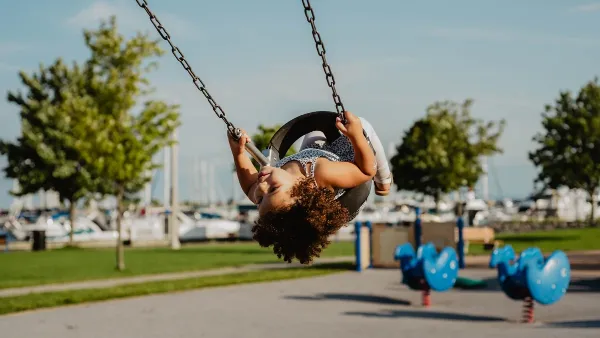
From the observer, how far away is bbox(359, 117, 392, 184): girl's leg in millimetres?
4363

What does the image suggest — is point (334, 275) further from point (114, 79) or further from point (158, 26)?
point (158, 26)

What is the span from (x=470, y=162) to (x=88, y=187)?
75.6 ft

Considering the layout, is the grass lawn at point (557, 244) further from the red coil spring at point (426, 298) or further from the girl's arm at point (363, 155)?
the girl's arm at point (363, 155)

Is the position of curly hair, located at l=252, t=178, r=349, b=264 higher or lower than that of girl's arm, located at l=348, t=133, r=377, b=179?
lower

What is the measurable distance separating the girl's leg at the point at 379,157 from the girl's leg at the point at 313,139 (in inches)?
12.6

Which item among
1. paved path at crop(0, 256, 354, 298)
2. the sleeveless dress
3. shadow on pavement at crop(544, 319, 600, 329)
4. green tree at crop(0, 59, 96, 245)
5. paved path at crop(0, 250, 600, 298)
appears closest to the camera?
the sleeveless dress

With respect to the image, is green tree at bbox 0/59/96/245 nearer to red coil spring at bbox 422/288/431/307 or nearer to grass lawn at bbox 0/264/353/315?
grass lawn at bbox 0/264/353/315

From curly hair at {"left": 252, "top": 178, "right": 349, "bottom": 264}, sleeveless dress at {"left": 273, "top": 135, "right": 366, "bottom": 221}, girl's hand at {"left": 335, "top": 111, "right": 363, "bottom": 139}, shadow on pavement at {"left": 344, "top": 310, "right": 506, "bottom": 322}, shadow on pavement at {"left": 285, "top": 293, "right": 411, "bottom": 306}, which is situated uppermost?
girl's hand at {"left": 335, "top": 111, "right": 363, "bottom": 139}

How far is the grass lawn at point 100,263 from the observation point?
2144 cm

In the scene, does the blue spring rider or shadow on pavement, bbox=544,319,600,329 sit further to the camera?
the blue spring rider

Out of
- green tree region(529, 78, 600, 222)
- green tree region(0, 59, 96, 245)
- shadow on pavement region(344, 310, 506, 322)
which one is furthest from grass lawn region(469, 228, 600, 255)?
green tree region(0, 59, 96, 245)

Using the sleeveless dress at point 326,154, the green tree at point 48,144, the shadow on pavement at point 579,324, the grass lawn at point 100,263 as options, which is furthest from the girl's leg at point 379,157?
the green tree at point 48,144

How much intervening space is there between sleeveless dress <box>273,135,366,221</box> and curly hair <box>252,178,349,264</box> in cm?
13

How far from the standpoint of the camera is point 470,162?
171ft
